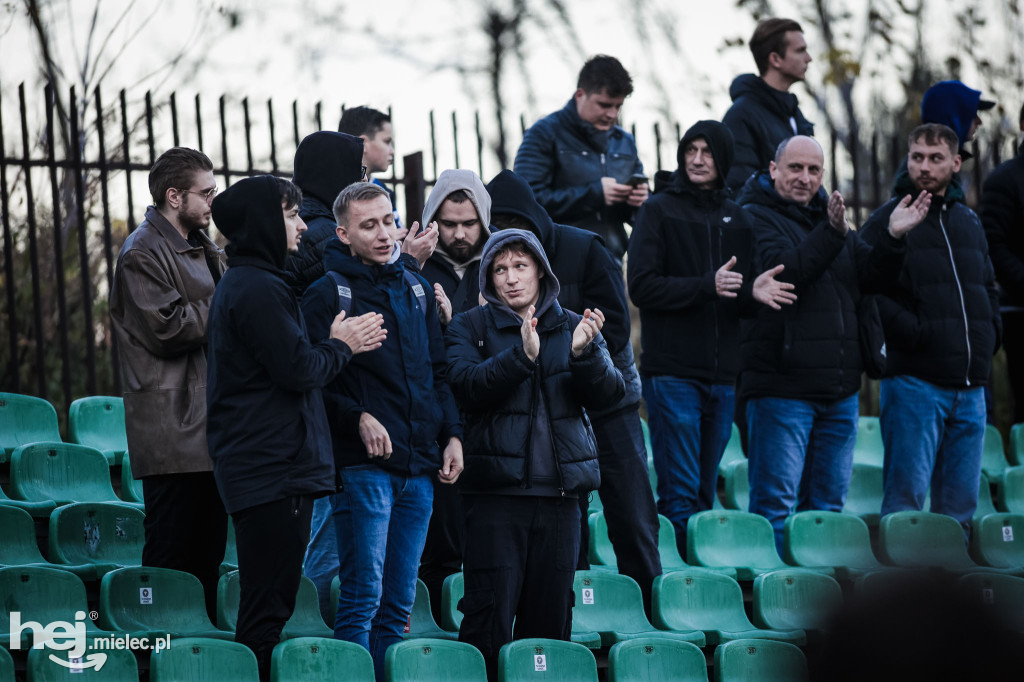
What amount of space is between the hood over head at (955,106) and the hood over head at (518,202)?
298cm

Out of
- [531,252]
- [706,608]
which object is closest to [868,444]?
[706,608]

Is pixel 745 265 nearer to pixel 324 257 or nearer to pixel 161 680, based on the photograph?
pixel 324 257

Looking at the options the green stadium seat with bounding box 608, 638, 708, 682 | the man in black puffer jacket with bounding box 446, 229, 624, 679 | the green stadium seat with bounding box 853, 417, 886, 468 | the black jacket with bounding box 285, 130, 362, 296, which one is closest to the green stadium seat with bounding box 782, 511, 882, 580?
the green stadium seat with bounding box 608, 638, 708, 682

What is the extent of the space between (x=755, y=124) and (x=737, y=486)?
194 centimetres

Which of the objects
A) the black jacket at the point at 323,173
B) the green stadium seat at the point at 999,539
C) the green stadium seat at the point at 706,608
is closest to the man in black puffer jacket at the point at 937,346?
the green stadium seat at the point at 999,539

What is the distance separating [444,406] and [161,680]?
133 centimetres

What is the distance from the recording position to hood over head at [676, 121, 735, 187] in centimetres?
616

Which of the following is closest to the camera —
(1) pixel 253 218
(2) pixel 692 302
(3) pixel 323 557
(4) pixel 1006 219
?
(1) pixel 253 218

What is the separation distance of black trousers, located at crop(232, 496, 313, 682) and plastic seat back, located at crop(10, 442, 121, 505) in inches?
75.9

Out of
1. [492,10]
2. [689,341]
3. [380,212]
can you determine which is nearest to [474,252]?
[380,212]

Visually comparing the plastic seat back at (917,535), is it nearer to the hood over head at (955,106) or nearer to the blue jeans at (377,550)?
the hood over head at (955,106)

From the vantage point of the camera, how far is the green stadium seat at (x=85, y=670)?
3.80m

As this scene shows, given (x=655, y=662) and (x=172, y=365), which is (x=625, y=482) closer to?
(x=655, y=662)

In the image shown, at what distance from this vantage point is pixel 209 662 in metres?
3.87
